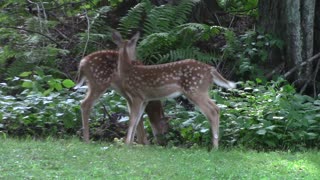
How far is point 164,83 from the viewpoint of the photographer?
32.9 feet

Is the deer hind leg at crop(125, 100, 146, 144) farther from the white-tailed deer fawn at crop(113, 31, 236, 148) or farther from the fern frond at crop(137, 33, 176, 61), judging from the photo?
the fern frond at crop(137, 33, 176, 61)

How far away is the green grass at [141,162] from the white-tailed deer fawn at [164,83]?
76cm

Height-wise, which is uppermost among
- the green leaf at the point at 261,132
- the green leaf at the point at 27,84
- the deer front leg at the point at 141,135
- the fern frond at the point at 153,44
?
the fern frond at the point at 153,44

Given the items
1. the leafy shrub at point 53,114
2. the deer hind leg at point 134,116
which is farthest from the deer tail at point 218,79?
the leafy shrub at point 53,114

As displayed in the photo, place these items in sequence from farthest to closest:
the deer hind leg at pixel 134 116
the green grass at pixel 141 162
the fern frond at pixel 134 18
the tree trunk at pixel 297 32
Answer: the fern frond at pixel 134 18 → the tree trunk at pixel 297 32 → the deer hind leg at pixel 134 116 → the green grass at pixel 141 162

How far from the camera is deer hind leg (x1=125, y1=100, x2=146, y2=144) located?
386 inches

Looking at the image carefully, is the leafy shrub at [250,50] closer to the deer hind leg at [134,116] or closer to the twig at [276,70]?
the twig at [276,70]

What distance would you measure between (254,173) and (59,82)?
524 centimetres

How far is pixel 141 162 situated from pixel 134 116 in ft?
6.26

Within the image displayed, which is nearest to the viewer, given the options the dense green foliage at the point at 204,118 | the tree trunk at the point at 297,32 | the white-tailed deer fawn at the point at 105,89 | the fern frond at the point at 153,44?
the dense green foliage at the point at 204,118

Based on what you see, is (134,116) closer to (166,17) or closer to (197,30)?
(197,30)

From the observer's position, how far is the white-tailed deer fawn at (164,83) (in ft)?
32.6

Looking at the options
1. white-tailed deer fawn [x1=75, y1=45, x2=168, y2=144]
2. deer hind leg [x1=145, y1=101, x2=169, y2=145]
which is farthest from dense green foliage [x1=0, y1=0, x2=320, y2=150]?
white-tailed deer fawn [x1=75, y1=45, x2=168, y2=144]

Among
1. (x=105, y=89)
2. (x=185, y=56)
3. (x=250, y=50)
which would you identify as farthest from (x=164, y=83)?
(x=250, y=50)
